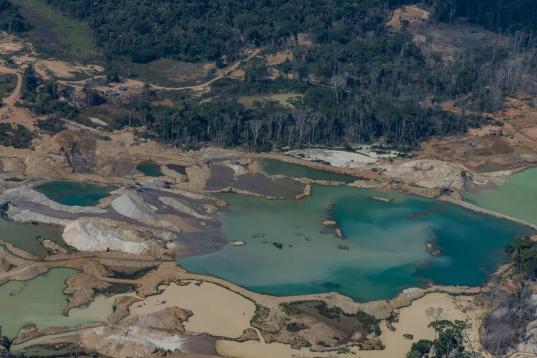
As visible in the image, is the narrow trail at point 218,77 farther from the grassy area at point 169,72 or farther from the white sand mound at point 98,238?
the white sand mound at point 98,238

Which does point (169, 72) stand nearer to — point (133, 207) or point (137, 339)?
point (133, 207)

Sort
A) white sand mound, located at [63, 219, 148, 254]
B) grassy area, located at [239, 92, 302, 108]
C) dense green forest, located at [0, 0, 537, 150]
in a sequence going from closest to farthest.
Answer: white sand mound, located at [63, 219, 148, 254] < dense green forest, located at [0, 0, 537, 150] < grassy area, located at [239, 92, 302, 108]

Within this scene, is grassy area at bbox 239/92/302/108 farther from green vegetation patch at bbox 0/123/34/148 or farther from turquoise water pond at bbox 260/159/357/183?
green vegetation patch at bbox 0/123/34/148

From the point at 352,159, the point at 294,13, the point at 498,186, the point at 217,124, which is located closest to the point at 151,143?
the point at 217,124

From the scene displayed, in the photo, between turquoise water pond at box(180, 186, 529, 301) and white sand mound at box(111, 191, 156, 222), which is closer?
turquoise water pond at box(180, 186, 529, 301)

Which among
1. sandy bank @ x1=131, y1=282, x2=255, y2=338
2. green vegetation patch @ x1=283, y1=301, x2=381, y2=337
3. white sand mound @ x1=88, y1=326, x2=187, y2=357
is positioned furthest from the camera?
green vegetation patch @ x1=283, y1=301, x2=381, y2=337

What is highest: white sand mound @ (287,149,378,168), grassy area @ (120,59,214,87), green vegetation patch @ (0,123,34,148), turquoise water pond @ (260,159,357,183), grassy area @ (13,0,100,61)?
grassy area @ (13,0,100,61)

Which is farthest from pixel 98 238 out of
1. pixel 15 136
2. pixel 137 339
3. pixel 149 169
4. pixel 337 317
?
pixel 15 136

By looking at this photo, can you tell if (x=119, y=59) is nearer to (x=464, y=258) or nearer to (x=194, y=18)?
(x=194, y=18)

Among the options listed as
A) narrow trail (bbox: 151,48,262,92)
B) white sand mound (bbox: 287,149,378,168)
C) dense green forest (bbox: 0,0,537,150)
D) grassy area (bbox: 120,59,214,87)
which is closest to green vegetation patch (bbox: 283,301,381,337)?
white sand mound (bbox: 287,149,378,168)
